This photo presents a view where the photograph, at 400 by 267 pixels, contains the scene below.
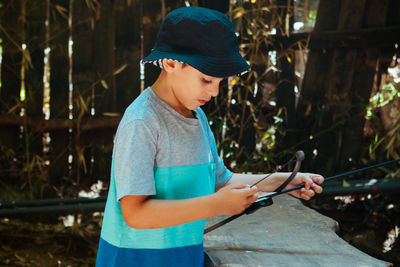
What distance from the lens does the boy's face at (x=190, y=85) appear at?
1344mm

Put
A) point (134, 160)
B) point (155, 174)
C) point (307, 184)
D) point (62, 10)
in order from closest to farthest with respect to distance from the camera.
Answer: point (134, 160) → point (155, 174) → point (307, 184) → point (62, 10)

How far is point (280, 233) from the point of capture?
1.99 meters

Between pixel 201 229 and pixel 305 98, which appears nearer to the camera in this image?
pixel 201 229

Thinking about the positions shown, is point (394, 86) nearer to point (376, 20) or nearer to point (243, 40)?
point (376, 20)

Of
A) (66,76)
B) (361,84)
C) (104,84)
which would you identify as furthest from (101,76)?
(361,84)

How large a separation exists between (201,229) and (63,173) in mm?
1962

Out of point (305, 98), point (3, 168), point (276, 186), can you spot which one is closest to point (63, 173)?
point (3, 168)

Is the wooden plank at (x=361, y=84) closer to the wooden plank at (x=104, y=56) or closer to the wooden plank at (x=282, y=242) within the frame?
the wooden plank at (x=282, y=242)

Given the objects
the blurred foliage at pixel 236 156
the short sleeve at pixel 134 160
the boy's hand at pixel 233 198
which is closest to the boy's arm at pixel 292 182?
the boy's hand at pixel 233 198

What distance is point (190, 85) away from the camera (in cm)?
136

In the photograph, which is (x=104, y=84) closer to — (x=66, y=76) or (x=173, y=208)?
(x=66, y=76)

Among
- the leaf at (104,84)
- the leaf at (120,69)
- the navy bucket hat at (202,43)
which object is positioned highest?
the navy bucket hat at (202,43)

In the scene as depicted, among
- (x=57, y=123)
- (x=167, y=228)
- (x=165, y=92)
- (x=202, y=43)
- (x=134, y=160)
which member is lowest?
(x=57, y=123)

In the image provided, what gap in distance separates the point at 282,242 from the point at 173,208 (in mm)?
755
